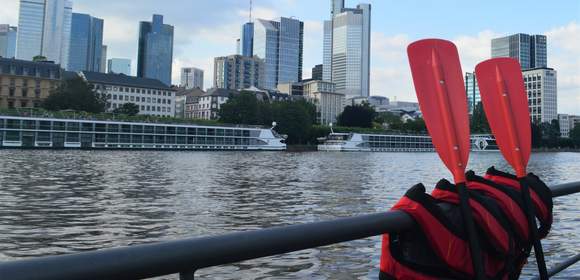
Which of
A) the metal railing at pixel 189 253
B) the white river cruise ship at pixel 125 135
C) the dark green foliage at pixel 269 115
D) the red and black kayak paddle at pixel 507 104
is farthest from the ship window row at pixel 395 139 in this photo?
the metal railing at pixel 189 253

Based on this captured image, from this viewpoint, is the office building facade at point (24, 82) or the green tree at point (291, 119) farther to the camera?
the green tree at point (291, 119)

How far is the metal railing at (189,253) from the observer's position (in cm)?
133

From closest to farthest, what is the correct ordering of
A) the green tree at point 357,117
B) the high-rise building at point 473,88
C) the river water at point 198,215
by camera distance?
the high-rise building at point 473,88 < the river water at point 198,215 < the green tree at point 357,117

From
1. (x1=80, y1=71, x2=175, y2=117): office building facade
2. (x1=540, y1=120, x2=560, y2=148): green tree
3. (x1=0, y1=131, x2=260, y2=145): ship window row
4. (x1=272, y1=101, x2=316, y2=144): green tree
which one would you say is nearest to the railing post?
(x1=0, y1=131, x2=260, y2=145): ship window row

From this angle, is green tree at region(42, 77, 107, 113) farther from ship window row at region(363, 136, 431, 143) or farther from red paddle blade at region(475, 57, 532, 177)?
red paddle blade at region(475, 57, 532, 177)

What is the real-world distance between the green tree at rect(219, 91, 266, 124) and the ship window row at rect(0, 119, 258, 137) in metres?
22.0

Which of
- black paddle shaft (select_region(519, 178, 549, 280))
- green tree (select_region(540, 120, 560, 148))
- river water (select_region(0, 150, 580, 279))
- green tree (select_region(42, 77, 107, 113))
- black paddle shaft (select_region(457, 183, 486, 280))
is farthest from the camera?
green tree (select_region(540, 120, 560, 148))

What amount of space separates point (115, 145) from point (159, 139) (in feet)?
28.3

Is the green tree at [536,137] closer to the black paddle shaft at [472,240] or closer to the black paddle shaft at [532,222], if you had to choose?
the black paddle shaft at [532,222]

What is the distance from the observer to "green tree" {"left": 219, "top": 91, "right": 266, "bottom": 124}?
127938 millimetres

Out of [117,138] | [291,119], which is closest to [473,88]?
[291,119]

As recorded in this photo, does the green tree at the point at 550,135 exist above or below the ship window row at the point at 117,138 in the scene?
above

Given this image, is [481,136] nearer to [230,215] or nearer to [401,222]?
[230,215]

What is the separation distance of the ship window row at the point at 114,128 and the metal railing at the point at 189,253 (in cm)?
8799
